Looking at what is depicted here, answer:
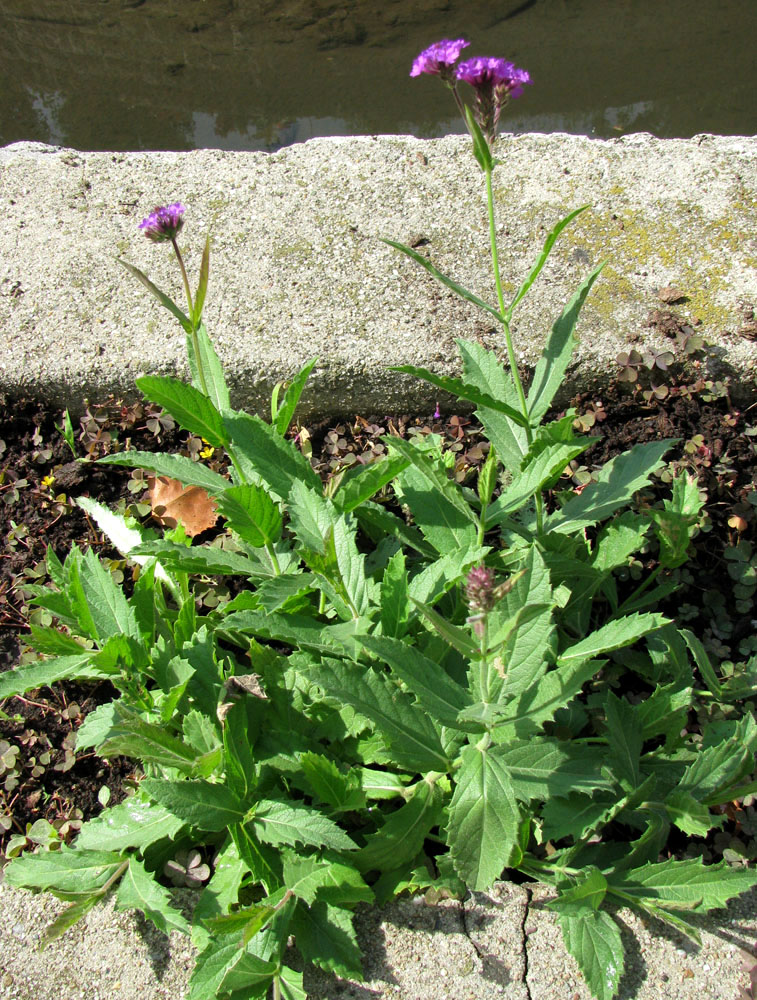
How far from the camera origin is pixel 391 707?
1771mm

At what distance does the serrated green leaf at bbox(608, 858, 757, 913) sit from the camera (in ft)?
5.63

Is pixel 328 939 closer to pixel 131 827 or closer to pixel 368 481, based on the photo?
pixel 131 827

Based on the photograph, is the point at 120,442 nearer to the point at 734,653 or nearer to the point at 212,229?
the point at 212,229

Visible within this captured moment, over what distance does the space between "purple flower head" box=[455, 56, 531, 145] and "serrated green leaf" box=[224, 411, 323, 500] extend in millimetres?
845

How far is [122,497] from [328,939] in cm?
163

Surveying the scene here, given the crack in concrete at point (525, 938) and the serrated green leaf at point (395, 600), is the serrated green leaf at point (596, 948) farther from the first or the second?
the serrated green leaf at point (395, 600)

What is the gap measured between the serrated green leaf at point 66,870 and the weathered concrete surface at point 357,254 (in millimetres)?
1539

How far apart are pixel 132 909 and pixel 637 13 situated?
7379mm

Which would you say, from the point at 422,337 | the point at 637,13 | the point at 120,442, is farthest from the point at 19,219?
the point at 637,13

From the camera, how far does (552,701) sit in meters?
1.72

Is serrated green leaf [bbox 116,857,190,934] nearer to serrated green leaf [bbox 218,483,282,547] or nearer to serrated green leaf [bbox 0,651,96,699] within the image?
serrated green leaf [bbox 0,651,96,699]

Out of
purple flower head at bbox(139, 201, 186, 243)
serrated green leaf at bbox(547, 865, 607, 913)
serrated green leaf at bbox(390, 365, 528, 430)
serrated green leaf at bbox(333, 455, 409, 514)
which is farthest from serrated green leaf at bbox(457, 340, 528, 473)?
serrated green leaf at bbox(547, 865, 607, 913)

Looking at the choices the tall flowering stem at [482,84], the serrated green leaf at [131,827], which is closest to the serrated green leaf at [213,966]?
the serrated green leaf at [131,827]

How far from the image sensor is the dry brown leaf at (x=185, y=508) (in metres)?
2.72
